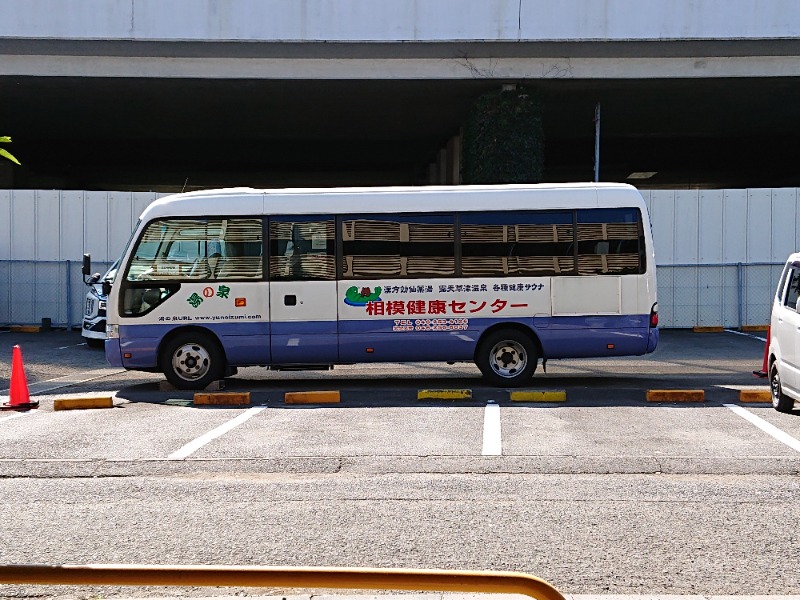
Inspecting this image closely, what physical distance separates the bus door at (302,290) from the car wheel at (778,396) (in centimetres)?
578

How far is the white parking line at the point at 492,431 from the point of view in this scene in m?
9.12

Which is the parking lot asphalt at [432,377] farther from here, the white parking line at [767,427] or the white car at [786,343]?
the white car at [786,343]

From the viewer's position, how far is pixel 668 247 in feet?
74.2

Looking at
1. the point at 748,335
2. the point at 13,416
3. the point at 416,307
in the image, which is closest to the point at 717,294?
the point at 748,335

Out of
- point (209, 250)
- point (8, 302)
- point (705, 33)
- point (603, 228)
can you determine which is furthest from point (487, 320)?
point (8, 302)

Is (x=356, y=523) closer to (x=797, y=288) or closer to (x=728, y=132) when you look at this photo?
(x=797, y=288)

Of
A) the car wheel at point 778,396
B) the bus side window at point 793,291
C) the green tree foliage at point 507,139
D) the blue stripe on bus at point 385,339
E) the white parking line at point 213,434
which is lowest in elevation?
the white parking line at point 213,434

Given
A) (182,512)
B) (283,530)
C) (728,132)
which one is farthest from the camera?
(728,132)

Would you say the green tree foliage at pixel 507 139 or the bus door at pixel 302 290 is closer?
the bus door at pixel 302 290

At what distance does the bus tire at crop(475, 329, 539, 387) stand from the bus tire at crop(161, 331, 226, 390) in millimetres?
3730

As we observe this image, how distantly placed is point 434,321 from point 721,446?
5120 millimetres

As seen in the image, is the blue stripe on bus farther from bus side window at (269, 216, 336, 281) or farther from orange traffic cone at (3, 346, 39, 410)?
orange traffic cone at (3, 346, 39, 410)

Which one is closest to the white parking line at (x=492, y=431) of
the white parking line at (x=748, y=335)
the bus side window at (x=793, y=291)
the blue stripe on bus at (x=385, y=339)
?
the blue stripe on bus at (x=385, y=339)

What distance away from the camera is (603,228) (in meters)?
13.6
